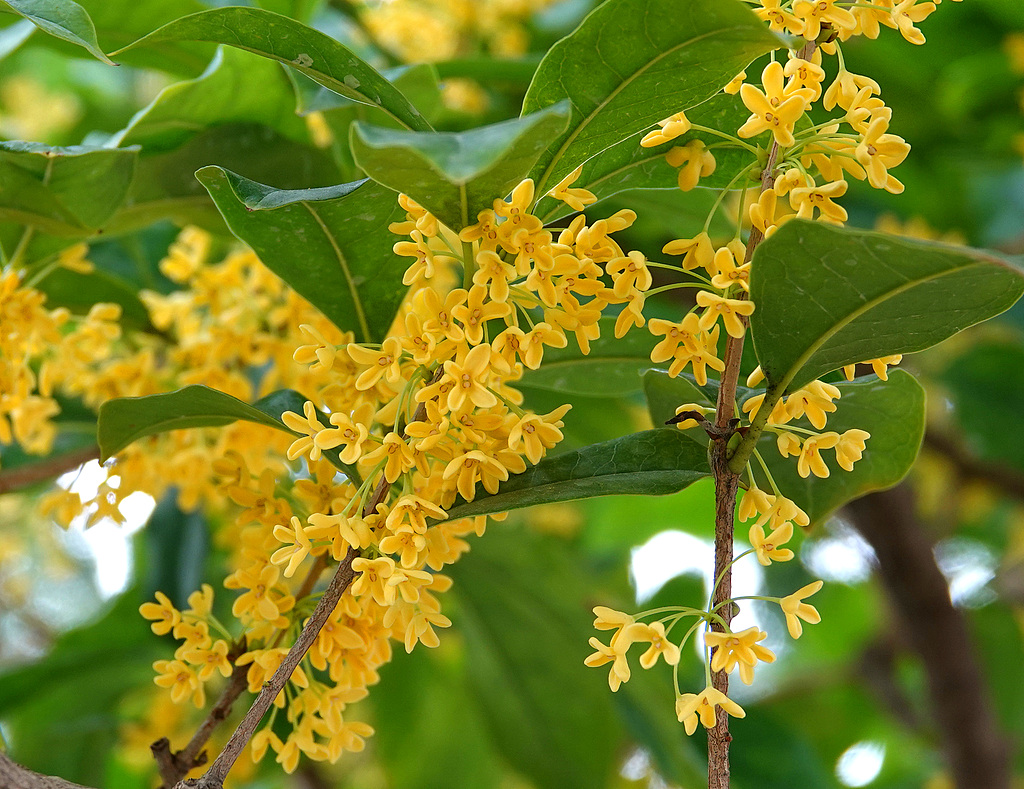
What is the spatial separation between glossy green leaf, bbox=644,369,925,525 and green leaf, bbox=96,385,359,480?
252 mm

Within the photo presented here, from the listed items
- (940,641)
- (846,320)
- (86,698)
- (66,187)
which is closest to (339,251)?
(66,187)

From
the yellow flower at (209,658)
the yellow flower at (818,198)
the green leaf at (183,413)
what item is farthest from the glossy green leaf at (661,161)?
the yellow flower at (209,658)

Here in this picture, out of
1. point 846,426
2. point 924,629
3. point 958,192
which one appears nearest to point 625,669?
point 846,426

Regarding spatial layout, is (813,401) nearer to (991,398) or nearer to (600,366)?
(600,366)

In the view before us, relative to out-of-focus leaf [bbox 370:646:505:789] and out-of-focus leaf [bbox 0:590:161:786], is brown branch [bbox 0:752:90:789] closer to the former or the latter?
out-of-focus leaf [bbox 0:590:161:786]

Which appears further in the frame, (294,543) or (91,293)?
(91,293)

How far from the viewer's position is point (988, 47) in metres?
2.13

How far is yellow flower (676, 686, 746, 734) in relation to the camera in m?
0.54

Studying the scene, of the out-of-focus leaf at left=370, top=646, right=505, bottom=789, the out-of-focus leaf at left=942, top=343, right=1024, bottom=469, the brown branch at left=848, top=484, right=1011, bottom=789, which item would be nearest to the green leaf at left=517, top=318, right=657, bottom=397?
the out-of-focus leaf at left=370, top=646, right=505, bottom=789

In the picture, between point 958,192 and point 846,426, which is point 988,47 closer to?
point 958,192

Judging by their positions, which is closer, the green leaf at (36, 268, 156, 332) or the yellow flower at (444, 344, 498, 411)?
the yellow flower at (444, 344, 498, 411)

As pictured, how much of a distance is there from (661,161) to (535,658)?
3.23 feet

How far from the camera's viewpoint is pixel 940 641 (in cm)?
199

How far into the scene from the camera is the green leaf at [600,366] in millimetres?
872
